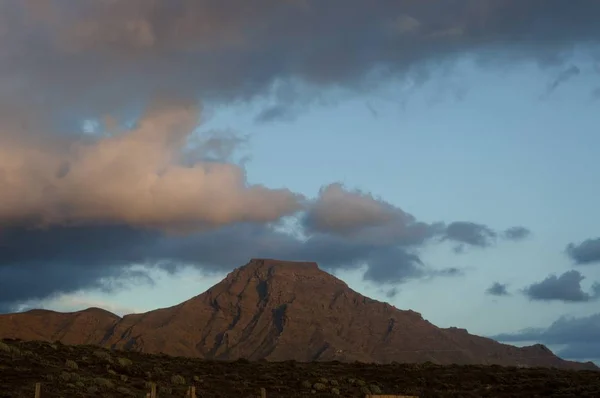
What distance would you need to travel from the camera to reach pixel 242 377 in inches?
2325

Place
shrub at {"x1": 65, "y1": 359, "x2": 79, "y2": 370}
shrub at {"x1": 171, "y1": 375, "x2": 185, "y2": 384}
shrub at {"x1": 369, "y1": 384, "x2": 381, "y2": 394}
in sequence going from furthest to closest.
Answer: shrub at {"x1": 369, "y1": 384, "x2": 381, "y2": 394} < shrub at {"x1": 171, "y1": 375, "x2": 185, "y2": 384} < shrub at {"x1": 65, "y1": 359, "x2": 79, "y2": 370}

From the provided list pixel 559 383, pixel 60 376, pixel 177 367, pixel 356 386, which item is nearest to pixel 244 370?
pixel 177 367

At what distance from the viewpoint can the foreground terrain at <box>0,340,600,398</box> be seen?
157 ft

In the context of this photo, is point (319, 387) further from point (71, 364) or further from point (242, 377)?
point (71, 364)

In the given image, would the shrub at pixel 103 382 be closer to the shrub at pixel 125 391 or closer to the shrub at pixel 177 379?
the shrub at pixel 125 391

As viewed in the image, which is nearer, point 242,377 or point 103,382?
point 103,382

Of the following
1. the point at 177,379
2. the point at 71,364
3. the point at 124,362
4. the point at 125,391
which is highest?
the point at 124,362

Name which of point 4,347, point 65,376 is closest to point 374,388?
point 65,376

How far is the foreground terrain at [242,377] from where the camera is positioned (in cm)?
4781

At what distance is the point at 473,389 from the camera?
5853cm

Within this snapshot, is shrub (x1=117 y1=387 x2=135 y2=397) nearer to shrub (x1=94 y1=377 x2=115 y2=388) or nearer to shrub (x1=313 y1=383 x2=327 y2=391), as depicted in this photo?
shrub (x1=94 y1=377 x2=115 y2=388)

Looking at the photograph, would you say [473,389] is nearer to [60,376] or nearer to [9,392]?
[60,376]

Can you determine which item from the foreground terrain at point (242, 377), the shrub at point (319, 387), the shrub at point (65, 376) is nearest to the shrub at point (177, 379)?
the foreground terrain at point (242, 377)

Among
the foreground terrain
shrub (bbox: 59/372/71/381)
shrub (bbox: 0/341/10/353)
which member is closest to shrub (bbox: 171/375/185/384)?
the foreground terrain
